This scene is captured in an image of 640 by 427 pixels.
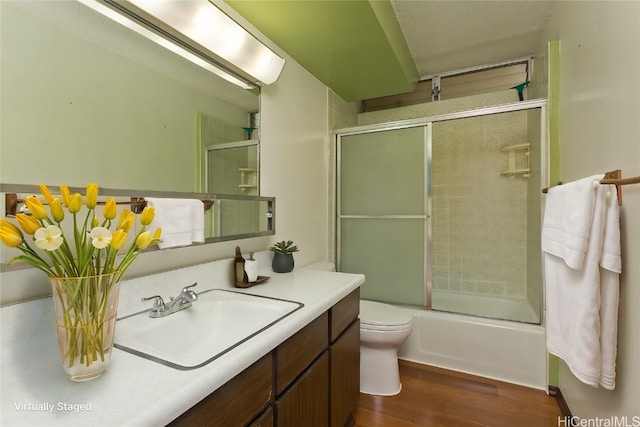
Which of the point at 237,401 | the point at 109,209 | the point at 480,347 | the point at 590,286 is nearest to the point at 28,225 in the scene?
the point at 109,209

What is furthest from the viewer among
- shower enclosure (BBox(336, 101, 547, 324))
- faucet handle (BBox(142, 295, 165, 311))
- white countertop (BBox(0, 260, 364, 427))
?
shower enclosure (BBox(336, 101, 547, 324))

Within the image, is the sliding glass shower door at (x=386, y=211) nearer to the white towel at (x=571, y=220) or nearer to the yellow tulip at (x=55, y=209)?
the white towel at (x=571, y=220)

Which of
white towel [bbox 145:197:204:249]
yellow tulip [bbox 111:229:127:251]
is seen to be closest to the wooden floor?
white towel [bbox 145:197:204:249]

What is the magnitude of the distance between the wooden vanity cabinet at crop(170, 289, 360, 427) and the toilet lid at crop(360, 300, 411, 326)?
0.90ft

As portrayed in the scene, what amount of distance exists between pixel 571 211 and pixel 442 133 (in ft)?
6.49

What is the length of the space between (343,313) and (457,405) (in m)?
1.01

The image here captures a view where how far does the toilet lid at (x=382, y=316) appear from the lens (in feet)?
6.14

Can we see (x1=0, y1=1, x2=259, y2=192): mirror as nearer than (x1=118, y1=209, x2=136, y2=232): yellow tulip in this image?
No

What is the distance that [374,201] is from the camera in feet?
8.59

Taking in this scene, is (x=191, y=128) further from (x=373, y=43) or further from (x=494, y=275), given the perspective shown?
(x=494, y=275)

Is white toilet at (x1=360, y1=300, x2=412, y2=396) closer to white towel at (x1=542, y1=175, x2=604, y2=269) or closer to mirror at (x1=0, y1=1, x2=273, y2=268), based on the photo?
white towel at (x1=542, y1=175, x2=604, y2=269)

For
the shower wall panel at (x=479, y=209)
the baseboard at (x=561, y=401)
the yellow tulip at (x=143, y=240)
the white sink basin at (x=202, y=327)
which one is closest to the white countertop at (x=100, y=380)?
the white sink basin at (x=202, y=327)

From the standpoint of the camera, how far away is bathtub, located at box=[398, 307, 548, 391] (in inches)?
76.3

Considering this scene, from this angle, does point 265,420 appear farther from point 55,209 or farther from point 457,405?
point 457,405
